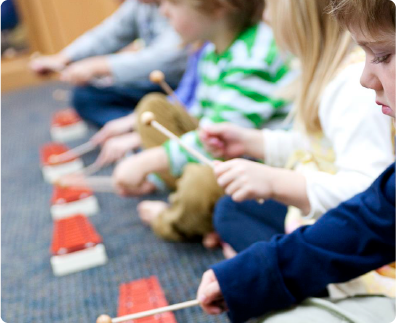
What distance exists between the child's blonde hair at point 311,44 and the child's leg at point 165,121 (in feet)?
1.53

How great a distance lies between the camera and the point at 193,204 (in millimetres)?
961

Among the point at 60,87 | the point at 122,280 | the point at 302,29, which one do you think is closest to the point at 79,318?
the point at 122,280

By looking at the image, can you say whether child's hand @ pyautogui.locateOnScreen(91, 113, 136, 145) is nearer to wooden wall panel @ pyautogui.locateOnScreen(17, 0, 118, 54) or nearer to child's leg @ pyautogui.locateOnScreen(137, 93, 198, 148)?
child's leg @ pyautogui.locateOnScreen(137, 93, 198, 148)

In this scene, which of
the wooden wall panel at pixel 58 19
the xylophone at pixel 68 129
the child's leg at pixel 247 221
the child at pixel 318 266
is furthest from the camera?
the wooden wall panel at pixel 58 19

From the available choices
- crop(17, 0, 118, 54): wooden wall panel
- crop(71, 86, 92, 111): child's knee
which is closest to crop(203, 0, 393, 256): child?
crop(71, 86, 92, 111): child's knee

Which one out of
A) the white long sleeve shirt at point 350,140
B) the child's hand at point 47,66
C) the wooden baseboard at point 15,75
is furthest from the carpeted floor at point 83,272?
the wooden baseboard at point 15,75

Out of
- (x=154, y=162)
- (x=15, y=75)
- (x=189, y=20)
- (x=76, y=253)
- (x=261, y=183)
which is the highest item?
(x=189, y=20)

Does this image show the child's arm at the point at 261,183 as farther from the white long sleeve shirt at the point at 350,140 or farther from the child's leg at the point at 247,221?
the child's leg at the point at 247,221

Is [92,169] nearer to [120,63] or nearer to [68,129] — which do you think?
[120,63]

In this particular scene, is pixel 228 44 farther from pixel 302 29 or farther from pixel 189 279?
pixel 189 279

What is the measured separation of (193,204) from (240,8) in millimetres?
353

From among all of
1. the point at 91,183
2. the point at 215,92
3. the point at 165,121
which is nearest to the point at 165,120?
the point at 165,121

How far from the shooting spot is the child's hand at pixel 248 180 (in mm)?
651

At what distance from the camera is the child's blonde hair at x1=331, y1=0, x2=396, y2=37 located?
45 centimetres
